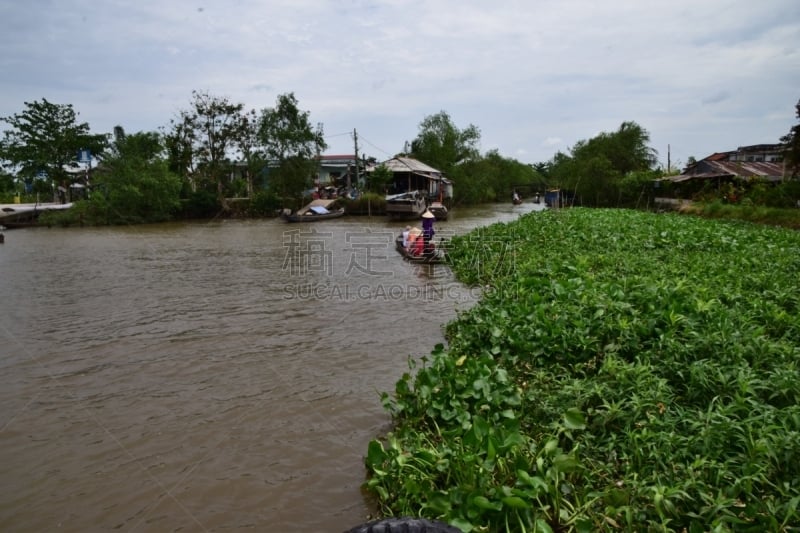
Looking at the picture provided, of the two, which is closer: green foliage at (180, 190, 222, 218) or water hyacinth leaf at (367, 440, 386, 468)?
water hyacinth leaf at (367, 440, 386, 468)

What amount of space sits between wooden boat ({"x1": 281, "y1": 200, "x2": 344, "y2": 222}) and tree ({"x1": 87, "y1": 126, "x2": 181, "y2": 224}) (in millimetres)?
8808

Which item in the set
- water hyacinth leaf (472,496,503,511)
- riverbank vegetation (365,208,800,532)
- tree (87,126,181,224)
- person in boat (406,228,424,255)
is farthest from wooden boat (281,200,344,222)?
water hyacinth leaf (472,496,503,511)

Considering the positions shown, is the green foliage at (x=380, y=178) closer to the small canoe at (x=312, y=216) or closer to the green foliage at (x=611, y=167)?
the small canoe at (x=312, y=216)

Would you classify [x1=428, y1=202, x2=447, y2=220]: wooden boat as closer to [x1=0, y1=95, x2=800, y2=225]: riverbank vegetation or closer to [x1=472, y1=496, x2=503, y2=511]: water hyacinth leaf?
[x1=0, y1=95, x2=800, y2=225]: riverbank vegetation

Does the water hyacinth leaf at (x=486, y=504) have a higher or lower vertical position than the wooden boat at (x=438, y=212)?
lower

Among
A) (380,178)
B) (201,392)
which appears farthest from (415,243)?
(380,178)

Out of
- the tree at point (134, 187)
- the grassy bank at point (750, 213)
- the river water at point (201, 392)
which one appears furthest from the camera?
the tree at point (134, 187)

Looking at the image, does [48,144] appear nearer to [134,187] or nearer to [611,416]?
[134,187]

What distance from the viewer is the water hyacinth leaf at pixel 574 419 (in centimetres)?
355

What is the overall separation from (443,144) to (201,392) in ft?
195

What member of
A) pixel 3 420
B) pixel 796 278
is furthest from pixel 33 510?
pixel 796 278

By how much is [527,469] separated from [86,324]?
8659mm

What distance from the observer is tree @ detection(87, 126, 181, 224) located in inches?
1321

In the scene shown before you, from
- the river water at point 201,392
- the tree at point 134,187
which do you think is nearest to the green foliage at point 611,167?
the river water at point 201,392
